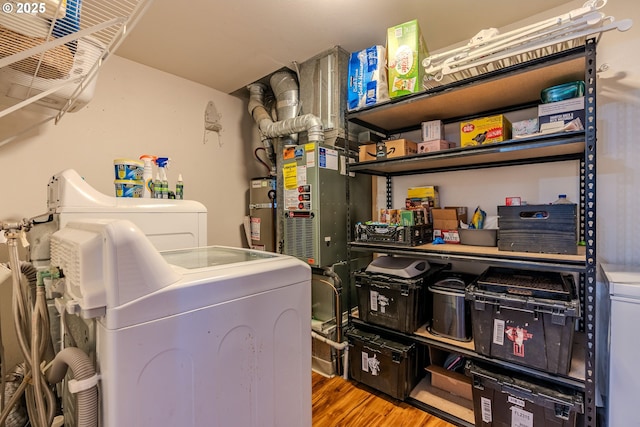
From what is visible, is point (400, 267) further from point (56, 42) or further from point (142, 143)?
point (142, 143)

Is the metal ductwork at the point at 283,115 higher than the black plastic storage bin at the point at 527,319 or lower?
higher

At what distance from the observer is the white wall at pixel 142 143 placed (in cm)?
196

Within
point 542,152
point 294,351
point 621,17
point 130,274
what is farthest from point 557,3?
point 130,274

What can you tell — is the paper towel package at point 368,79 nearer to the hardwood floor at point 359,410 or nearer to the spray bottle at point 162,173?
the spray bottle at point 162,173

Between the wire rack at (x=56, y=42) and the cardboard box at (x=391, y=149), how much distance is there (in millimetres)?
1458

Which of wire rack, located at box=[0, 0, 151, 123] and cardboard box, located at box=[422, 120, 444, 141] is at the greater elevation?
wire rack, located at box=[0, 0, 151, 123]

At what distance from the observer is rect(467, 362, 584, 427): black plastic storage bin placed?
51.2 inches

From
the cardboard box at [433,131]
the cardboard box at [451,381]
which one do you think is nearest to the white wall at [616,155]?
the cardboard box at [433,131]

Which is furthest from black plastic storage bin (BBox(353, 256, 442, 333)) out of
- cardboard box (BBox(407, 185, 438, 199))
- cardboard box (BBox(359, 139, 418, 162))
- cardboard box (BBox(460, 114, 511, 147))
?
cardboard box (BBox(460, 114, 511, 147))

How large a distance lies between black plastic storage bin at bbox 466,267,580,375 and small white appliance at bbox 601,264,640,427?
14 centimetres

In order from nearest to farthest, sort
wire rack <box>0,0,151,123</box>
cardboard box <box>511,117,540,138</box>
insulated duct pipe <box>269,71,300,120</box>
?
wire rack <box>0,0,151,123</box> < cardboard box <box>511,117,540,138</box> < insulated duct pipe <box>269,71,300,120</box>

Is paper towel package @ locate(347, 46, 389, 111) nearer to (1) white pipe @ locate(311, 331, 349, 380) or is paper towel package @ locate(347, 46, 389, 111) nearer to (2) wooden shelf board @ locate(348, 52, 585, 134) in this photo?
(2) wooden shelf board @ locate(348, 52, 585, 134)

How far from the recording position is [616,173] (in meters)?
1.60

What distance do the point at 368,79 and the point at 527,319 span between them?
1685 mm
